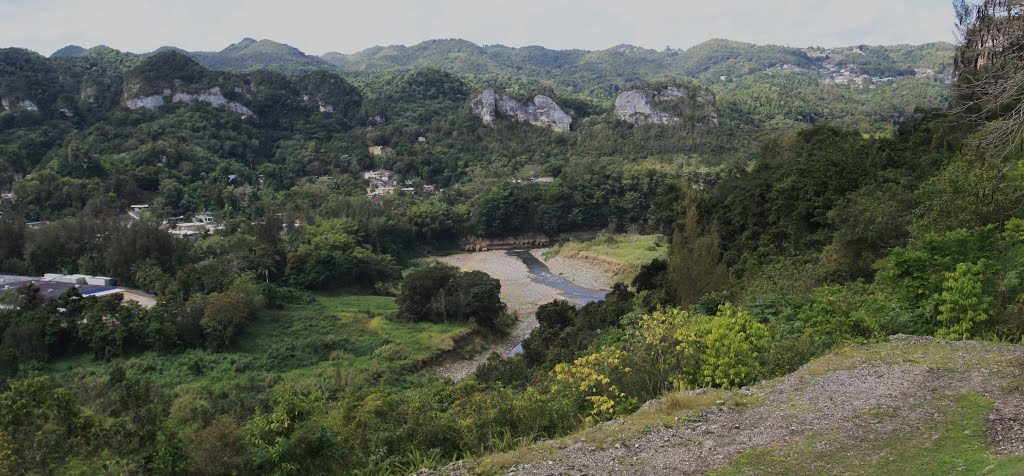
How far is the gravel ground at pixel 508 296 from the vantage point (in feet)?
84.1

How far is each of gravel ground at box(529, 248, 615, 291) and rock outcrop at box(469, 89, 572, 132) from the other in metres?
46.0

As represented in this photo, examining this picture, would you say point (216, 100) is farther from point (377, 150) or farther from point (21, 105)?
point (377, 150)

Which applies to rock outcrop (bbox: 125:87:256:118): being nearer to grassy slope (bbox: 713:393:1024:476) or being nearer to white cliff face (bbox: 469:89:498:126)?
white cliff face (bbox: 469:89:498:126)

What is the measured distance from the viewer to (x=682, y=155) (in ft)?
247

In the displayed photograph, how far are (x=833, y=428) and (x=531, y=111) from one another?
90.8 m

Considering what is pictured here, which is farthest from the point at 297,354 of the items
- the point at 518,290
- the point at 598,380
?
the point at 598,380

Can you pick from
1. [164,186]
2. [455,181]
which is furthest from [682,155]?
[164,186]

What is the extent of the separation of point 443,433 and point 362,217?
42.1m

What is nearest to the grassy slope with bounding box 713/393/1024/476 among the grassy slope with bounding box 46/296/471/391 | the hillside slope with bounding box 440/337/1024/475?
the hillside slope with bounding box 440/337/1024/475

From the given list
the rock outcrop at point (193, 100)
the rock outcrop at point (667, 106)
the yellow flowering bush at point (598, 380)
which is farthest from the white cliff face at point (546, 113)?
the yellow flowering bush at point (598, 380)

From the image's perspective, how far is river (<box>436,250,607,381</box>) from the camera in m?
27.0

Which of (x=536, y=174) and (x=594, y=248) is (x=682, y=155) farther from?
(x=594, y=248)

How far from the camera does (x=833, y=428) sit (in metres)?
5.87

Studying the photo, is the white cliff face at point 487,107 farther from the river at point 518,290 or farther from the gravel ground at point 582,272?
the gravel ground at point 582,272
